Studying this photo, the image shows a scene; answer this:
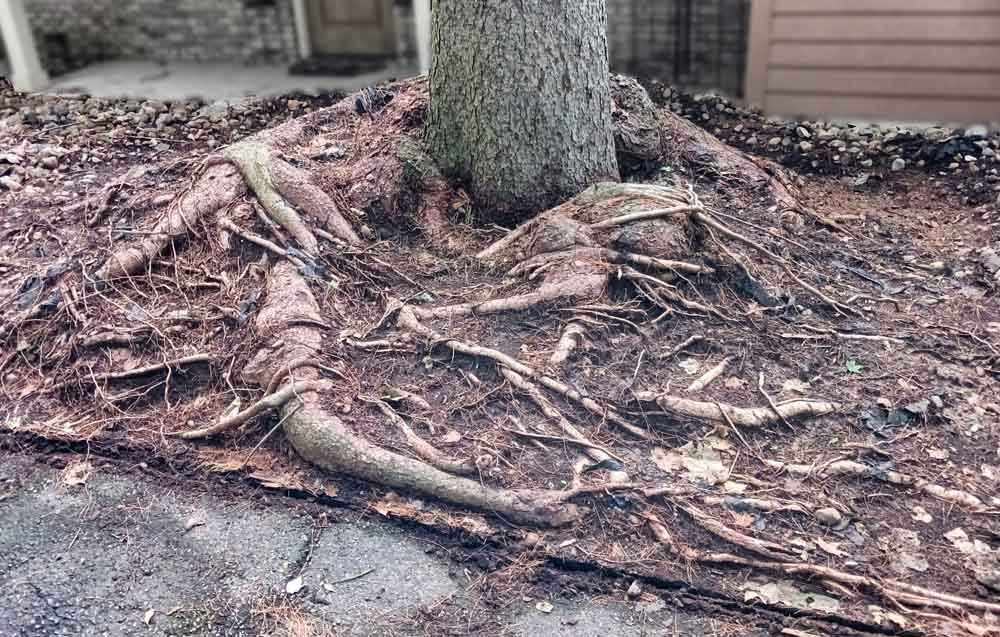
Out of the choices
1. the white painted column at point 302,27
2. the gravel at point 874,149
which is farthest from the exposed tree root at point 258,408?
the white painted column at point 302,27

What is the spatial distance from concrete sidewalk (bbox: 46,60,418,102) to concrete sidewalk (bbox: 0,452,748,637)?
17.6ft

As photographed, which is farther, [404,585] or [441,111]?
[441,111]

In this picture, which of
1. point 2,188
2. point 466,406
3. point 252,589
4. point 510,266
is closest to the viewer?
point 252,589

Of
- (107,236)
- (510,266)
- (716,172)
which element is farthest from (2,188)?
(716,172)

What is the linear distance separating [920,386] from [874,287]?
781 mm

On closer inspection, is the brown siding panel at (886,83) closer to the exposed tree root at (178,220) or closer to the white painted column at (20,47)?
the exposed tree root at (178,220)

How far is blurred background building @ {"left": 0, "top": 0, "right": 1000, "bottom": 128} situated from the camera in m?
5.80

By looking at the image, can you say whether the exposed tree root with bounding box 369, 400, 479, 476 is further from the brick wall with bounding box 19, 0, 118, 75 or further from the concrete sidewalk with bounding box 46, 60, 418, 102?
the brick wall with bounding box 19, 0, 118, 75

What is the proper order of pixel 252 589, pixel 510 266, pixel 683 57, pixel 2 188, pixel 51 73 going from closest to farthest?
pixel 252 589, pixel 510 266, pixel 2 188, pixel 683 57, pixel 51 73

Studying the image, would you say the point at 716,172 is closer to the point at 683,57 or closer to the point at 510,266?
the point at 510,266

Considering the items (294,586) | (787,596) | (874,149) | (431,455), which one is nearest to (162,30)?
(874,149)

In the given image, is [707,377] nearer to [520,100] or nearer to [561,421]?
[561,421]

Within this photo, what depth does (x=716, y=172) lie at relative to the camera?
469 cm

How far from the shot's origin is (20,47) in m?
7.93
